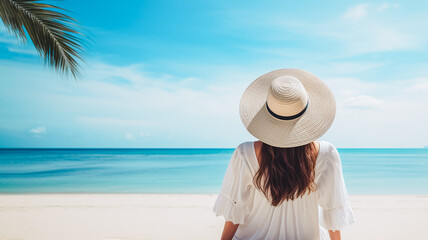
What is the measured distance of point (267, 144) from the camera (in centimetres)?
112

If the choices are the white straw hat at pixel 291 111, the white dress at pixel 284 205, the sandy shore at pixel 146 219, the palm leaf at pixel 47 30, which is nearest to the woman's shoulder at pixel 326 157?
the white dress at pixel 284 205

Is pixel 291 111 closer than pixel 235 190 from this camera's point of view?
Yes

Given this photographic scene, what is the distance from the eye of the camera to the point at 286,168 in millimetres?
1123

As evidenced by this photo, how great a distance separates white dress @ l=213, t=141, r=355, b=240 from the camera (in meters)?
1.12

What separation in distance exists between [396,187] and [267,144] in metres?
12.4

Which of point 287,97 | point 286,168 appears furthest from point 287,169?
point 287,97

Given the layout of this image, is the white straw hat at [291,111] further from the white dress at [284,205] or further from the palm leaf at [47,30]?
the palm leaf at [47,30]

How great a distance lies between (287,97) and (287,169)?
29cm

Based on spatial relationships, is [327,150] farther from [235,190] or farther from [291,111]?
[235,190]

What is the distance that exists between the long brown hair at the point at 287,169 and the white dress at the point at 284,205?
34 millimetres

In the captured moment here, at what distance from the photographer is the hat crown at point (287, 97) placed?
1.05 m

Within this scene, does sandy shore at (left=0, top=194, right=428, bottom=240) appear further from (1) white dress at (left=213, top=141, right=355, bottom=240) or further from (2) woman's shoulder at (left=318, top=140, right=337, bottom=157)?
(2) woman's shoulder at (left=318, top=140, right=337, bottom=157)

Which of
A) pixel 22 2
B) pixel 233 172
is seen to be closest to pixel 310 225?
pixel 233 172

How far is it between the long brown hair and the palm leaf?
126 inches
